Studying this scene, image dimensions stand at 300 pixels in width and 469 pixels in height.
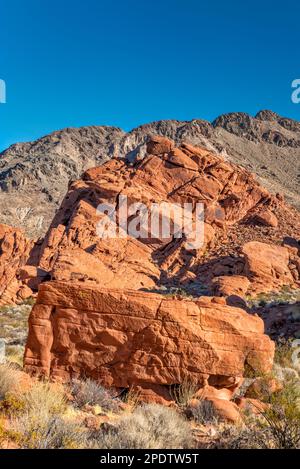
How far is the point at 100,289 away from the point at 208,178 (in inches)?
1367

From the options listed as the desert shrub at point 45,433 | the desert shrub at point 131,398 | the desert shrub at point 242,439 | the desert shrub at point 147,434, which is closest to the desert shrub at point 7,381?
the desert shrub at point 45,433

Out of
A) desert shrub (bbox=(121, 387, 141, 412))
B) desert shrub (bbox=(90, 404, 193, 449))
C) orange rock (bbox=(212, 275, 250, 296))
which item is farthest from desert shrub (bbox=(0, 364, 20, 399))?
orange rock (bbox=(212, 275, 250, 296))

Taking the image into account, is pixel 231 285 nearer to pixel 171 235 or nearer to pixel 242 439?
pixel 171 235

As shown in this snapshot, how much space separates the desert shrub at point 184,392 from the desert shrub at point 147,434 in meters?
1.24

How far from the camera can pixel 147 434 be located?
223 inches

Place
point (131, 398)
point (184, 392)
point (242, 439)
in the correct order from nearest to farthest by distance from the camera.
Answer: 1. point (242, 439)
2. point (184, 392)
3. point (131, 398)

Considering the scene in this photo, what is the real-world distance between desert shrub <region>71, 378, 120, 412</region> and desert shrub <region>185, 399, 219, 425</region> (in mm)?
1413

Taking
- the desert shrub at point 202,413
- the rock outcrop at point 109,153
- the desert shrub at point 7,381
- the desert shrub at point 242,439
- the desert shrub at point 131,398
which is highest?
the rock outcrop at point 109,153

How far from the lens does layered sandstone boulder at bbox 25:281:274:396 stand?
856 cm

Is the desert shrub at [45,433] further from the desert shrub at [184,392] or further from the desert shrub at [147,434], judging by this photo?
the desert shrub at [184,392]

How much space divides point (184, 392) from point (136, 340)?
1.44 metres

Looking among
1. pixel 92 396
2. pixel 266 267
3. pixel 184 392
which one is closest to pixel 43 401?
pixel 92 396

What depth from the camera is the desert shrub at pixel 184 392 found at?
803 centimetres

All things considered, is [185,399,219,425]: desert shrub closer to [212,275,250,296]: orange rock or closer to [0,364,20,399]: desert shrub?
[0,364,20,399]: desert shrub
